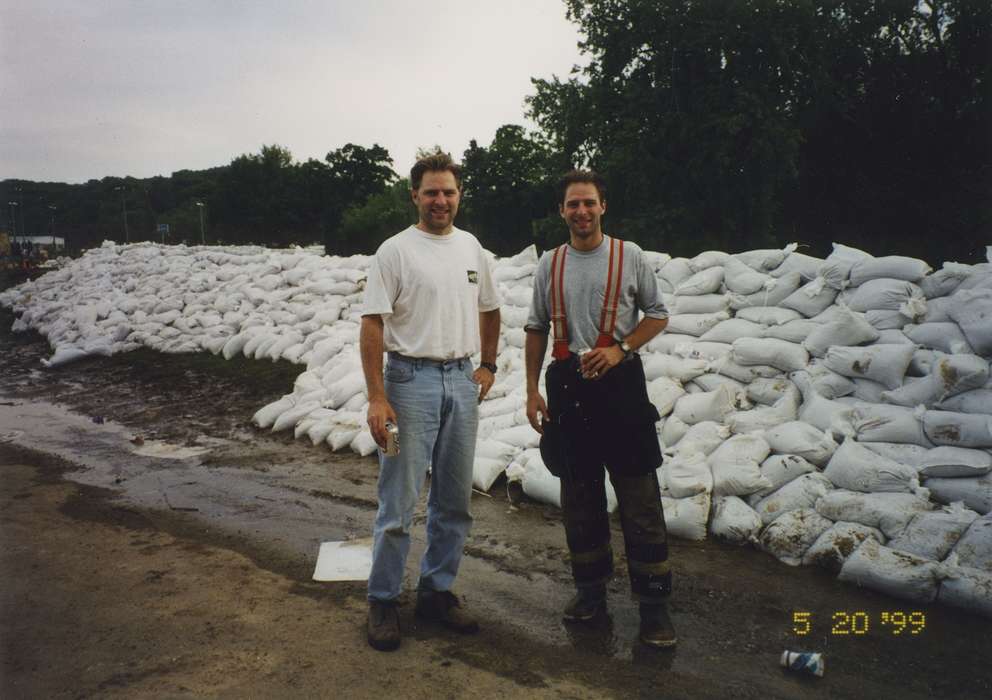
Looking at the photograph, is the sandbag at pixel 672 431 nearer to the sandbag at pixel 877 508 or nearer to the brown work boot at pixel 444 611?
the sandbag at pixel 877 508

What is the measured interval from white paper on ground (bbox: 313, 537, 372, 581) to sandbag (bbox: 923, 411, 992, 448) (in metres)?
2.52

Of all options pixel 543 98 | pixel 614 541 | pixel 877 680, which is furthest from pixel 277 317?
pixel 543 98

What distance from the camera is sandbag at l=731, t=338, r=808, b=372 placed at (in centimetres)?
387

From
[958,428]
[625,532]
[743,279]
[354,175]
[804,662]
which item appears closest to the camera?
[804,662]

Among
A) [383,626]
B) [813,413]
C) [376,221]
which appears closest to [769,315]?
[813,413]

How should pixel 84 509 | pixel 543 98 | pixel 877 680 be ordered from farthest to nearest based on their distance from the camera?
pixel 543 98 < pixel 84 509 < pixel 877 680

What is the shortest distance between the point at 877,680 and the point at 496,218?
25.5m

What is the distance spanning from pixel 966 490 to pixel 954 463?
0.12 m

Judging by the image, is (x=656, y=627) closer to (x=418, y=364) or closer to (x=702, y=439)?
(x=418, y=364)

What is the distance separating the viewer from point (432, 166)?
7.55ft

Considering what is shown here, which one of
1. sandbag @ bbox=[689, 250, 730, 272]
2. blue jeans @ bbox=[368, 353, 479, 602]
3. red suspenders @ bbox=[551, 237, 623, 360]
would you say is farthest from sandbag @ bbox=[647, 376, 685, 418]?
blue jeans @ bbox=[368, 353, 479, 602]

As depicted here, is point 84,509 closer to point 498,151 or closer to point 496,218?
point 496,218

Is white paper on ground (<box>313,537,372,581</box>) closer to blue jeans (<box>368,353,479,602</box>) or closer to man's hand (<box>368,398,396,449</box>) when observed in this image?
blue jeans (<box>368,353,479,602</box>)

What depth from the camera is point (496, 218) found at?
26875 millimetres
